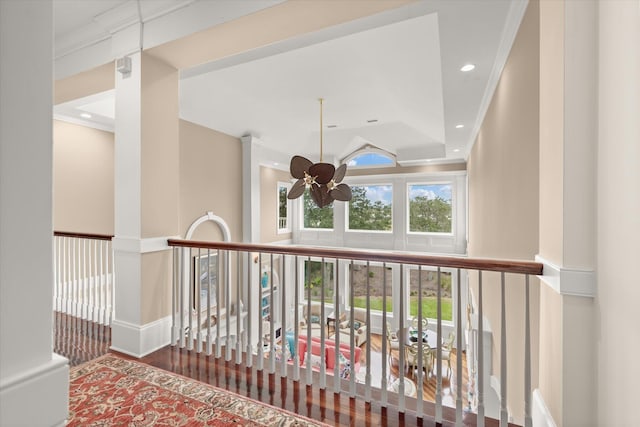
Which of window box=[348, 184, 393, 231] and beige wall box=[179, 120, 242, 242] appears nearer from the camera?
beige wall box=[179, 120, 242, 242]

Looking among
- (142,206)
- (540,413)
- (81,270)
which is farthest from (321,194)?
(540,413)

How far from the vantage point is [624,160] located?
1.06m

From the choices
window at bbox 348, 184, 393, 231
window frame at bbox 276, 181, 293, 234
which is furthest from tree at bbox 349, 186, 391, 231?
window frame at bbox 276, 181, 293, 234

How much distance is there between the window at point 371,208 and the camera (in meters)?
8.76

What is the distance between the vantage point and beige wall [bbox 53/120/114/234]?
14.2 feet

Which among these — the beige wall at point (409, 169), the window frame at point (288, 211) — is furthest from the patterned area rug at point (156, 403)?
the beige wall at point (409, 169)

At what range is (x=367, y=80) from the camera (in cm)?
439

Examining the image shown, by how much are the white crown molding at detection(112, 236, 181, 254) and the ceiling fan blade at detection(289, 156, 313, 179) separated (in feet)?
6.48

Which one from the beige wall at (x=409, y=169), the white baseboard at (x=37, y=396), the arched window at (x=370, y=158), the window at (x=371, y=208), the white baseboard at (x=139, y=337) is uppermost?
the arched window at (x=370, y=158)

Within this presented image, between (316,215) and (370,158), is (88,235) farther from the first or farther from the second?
(370,158)

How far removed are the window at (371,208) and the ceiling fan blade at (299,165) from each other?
4.75m

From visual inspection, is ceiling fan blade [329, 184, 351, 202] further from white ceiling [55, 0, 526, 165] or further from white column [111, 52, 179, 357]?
white column [111, 52, 179, 357]

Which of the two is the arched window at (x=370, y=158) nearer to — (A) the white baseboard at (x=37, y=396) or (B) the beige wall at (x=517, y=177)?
(B) the beige wall at (x=517, y=177)

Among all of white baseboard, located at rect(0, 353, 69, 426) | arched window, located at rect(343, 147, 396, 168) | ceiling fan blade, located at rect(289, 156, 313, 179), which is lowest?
white baseboard, located at rect(0, 353, 69, 426)
